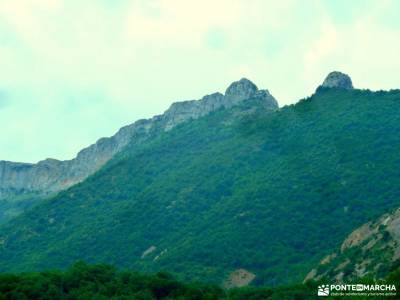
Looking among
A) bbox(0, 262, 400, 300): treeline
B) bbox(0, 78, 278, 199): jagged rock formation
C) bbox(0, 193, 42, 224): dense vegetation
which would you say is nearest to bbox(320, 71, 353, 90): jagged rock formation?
bbox(0, 78, 278, 199): jagged rock formation

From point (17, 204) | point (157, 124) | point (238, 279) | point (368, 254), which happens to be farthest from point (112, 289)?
point (17, 204)

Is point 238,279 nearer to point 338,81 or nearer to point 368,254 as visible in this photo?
point 368,254

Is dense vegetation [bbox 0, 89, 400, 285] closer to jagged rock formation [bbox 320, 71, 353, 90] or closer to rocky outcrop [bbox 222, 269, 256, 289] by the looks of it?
rocky outcrop [bbox 222, 269, 256, 289]

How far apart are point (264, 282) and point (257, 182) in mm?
25444

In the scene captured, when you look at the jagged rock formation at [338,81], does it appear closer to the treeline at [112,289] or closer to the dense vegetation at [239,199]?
the dense vegetation at [239,199]

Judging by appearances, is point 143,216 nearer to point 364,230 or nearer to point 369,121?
point 369,121

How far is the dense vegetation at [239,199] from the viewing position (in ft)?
279

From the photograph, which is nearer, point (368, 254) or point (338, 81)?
point (368, 254)

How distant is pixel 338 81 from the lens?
130 metres

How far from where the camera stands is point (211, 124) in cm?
13788

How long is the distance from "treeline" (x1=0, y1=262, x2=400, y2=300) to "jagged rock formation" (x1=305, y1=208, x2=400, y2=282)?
438 centimetres

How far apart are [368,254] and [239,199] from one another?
41411 mm

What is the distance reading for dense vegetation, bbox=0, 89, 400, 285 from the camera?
279 feet

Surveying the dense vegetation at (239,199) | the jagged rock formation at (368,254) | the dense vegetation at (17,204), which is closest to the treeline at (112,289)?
the jagged rock formation at (368,254)
